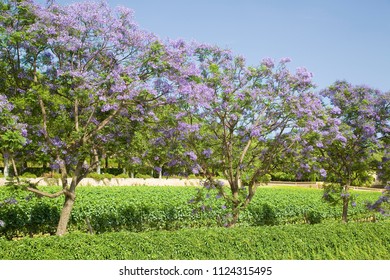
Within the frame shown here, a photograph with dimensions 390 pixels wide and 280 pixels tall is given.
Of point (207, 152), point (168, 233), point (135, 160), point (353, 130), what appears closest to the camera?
point (168, 233)

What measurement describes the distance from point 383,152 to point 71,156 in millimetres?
11930

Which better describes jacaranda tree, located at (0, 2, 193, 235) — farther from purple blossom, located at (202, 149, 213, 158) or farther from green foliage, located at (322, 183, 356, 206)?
green foliage, located at (322, 183, 356, 206)

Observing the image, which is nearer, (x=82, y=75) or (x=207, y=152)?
(x=82, y=75)

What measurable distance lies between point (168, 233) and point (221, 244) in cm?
122

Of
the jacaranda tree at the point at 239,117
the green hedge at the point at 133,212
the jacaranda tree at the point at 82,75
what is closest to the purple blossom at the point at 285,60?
the jacaranda tree at the point at 239,117

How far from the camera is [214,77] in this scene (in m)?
13.4

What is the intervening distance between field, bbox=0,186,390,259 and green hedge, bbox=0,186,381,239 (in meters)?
0.03

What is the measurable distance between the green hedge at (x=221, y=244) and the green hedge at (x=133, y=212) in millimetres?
4241

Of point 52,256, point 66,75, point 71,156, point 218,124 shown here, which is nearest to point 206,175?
point 218,124

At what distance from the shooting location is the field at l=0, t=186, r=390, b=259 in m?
9.38

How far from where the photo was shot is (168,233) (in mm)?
10328

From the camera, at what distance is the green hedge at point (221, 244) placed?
909cm

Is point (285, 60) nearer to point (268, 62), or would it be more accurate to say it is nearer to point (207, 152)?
point (268, 62)

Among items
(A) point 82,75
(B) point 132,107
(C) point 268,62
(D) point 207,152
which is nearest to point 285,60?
(C) point 268,62
